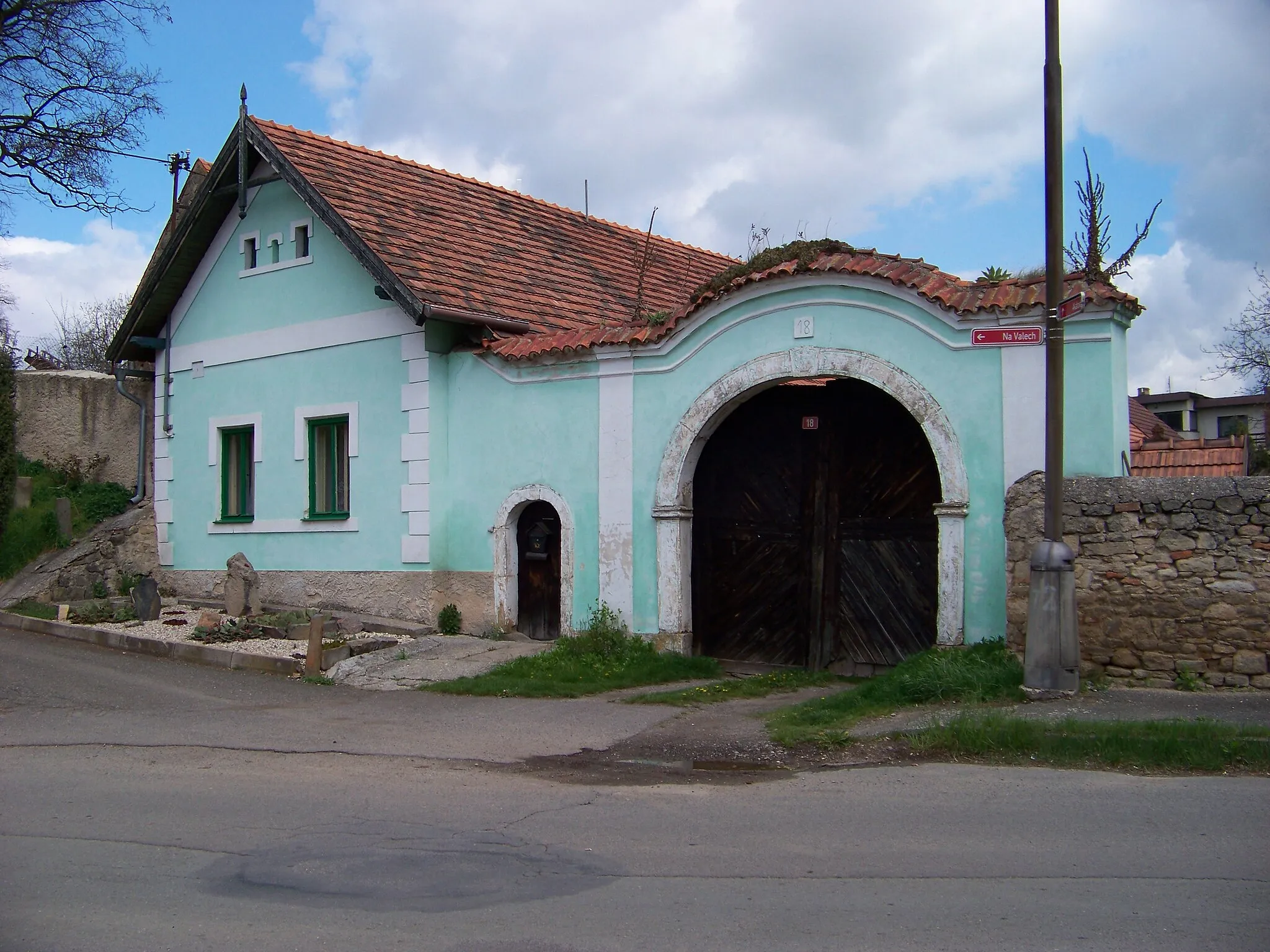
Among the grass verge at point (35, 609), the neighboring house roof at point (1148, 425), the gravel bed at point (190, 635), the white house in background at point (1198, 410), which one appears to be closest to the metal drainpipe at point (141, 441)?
the grass verge at point (35, 609)

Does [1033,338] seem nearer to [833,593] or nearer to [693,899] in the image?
[833,593]

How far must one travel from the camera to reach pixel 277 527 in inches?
642

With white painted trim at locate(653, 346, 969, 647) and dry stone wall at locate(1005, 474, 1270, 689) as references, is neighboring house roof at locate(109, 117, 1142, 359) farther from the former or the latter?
dry stone wall at locate(1005, 474, 1270, 689)

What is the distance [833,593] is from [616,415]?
10.0ft

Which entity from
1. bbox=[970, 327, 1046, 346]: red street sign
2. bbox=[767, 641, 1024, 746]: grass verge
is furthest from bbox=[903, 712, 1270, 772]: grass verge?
bbox=[970, 327, 1046, 346]: red street sign

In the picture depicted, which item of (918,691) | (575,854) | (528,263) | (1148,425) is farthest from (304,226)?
(1148,425)

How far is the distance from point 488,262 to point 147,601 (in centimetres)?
641

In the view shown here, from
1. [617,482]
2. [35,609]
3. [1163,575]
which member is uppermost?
[617,482]

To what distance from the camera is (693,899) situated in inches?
196

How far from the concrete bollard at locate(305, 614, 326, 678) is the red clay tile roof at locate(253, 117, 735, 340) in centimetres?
391

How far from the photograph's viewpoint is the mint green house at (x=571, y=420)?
10.8 meters

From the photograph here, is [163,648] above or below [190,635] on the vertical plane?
below

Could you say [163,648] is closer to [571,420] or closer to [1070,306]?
[571,420]

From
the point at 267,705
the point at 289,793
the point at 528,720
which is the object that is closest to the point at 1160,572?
the point at 528,720
